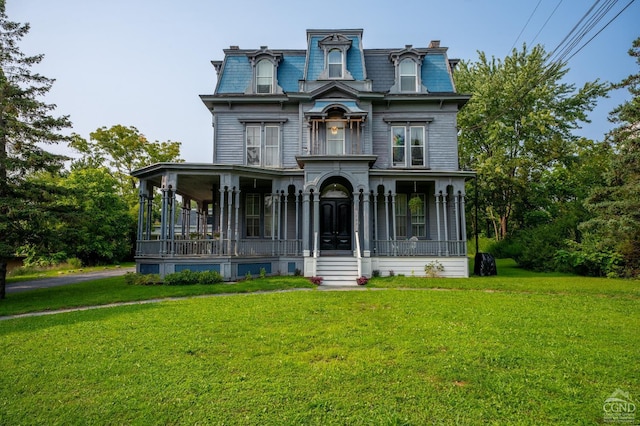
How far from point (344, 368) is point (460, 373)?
152cm

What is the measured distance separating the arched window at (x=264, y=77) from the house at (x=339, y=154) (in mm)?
52

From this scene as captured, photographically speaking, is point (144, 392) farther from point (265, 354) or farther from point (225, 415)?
point (265, 354)

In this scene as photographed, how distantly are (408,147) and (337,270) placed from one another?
7.44 metres

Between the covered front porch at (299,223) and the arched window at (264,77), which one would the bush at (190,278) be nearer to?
the covered front porch at (299,223)

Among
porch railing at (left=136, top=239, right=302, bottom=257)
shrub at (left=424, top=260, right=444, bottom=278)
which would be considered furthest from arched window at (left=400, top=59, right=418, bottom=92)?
porch railing at (left=136, top=239, right=302, bottom=257)

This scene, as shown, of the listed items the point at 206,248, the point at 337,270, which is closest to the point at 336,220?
the point at 337,270

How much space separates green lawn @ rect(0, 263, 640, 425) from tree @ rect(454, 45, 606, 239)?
18407 mm

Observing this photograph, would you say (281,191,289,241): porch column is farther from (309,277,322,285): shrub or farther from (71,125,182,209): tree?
(71,125,182,209): tree

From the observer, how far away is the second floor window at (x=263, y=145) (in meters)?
17.0

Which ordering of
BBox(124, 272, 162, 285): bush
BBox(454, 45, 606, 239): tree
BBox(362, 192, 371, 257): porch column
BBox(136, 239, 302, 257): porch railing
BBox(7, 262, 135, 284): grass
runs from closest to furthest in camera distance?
BBox(124, 272, 162, 285): bush → BBox(136, 239, 302, 257): porch railing → BBox(362, 192, 371, 257): porch column → BBox(7, 262, 135, 284): grass → BBox(454, 45, 606, 239): tree

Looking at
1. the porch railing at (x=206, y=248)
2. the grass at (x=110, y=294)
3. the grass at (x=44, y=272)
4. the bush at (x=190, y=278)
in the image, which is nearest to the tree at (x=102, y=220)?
the grass at (x=44, y=272)

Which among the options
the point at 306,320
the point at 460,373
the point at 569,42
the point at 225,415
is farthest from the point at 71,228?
the point at 569,42

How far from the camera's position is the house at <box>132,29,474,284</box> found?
15.0 metres

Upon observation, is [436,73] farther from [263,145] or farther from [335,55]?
[263,145]
